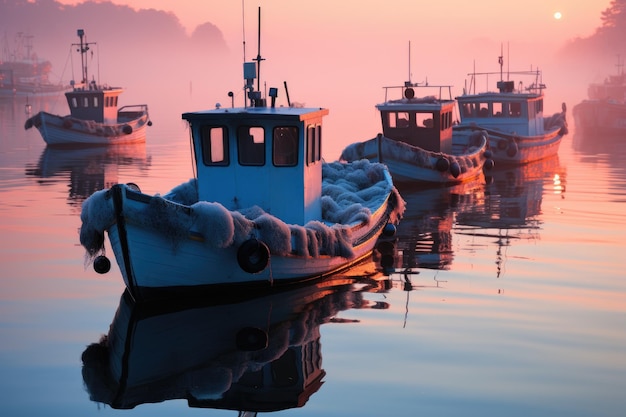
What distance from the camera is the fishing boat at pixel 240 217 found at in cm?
1480

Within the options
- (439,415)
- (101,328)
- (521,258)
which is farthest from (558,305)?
(101,328)

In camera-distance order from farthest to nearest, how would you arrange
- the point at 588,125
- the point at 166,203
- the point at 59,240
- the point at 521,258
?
the point at 588,125 < the point at 59,240 < the point at 521,258 < the point at 166,203

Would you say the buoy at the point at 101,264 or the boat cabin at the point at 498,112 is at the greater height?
the boat cabin at the point at 498,112

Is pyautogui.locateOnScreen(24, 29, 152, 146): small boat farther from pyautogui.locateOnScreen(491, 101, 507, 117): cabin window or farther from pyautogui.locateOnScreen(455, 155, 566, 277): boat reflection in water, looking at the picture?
pyautogui.locateOnScreen(455, 155, 566, 277): boat reflection in water

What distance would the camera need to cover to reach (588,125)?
72.0 meters

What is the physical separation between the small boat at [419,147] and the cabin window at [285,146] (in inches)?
600

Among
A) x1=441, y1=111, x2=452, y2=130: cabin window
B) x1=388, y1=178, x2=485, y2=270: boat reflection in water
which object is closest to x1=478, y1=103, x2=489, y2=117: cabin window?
x1=441, y1=111, x2=452, y2=130: cabin window

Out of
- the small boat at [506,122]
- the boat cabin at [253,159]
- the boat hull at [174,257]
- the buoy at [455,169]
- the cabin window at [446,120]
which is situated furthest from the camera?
the small boat at [506,122]

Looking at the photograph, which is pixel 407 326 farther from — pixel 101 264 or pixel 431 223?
pixel 431 223

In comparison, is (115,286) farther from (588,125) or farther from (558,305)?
(588,125)

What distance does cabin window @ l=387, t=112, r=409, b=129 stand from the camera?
35406mm

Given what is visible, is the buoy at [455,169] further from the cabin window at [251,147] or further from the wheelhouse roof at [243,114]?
the cabin window at [251,147]

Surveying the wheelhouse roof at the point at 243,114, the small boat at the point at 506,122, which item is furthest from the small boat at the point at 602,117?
the wheelhouse roof at the point at 243,114

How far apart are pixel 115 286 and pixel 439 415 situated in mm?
8454
